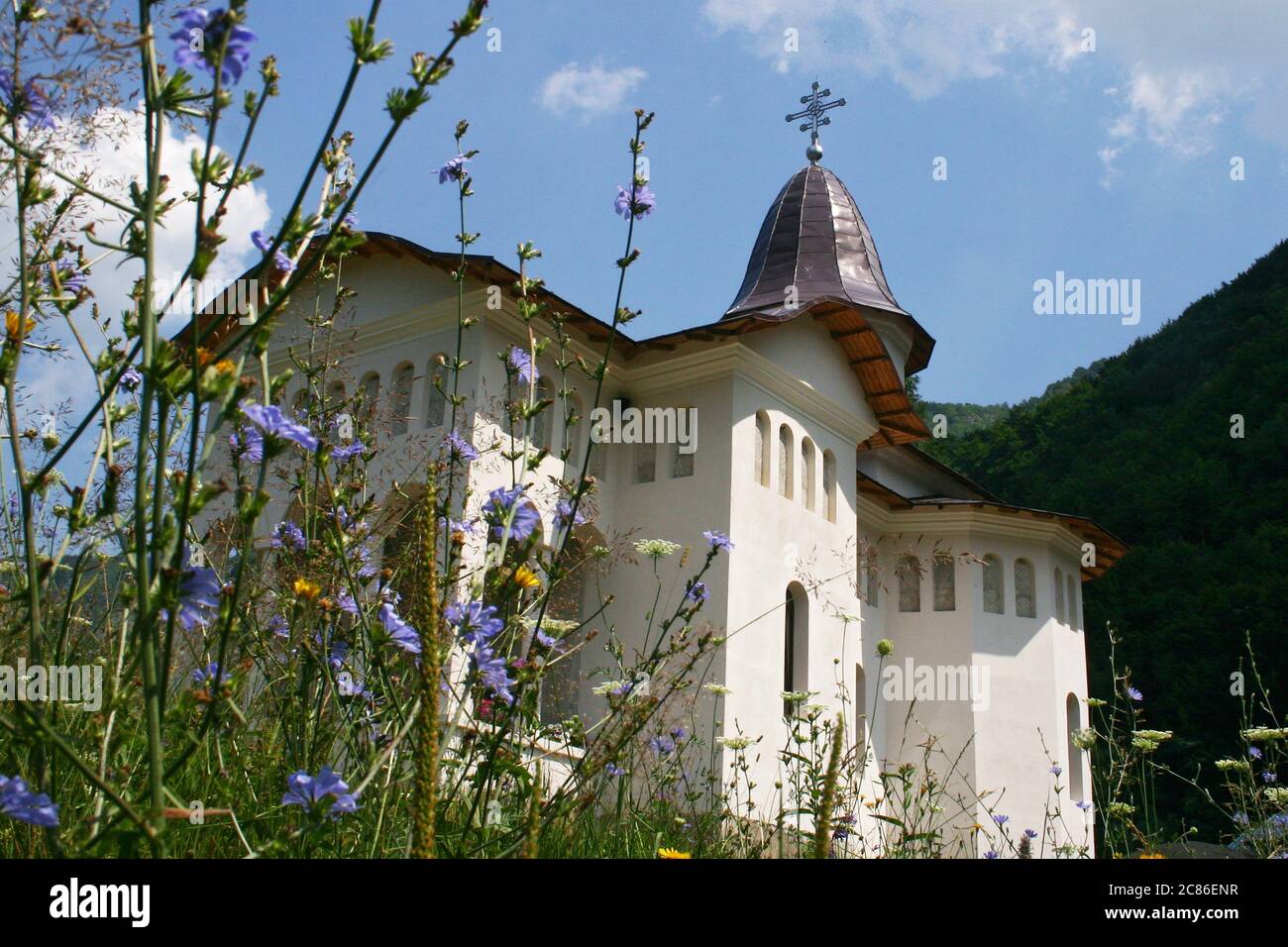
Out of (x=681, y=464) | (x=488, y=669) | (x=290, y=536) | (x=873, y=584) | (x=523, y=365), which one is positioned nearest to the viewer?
(x=488, y=669)

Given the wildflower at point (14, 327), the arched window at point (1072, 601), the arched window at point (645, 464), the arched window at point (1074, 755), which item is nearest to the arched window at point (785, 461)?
the arched window at point (645, 464)

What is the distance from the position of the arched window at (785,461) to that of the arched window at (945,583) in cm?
534

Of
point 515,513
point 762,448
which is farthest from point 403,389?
point 515,513

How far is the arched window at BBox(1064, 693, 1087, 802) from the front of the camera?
2017 centimetres

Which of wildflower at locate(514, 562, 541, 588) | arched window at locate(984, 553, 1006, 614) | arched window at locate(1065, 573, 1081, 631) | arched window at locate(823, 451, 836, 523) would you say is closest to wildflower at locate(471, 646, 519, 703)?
wildflower at locate(514, 562, 541, 588)

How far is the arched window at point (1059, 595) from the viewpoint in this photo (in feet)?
68.7

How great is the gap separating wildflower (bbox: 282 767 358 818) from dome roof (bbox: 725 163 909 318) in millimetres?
21374

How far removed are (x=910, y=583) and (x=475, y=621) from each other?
18.5 metres

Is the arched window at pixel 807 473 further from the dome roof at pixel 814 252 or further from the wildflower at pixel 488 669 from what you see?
the wildflower at pixel 488 669

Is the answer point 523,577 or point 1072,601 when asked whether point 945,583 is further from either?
point 523,577

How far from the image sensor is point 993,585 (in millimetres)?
20219

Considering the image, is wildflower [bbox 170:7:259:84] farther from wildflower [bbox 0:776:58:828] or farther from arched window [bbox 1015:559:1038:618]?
arched window [bbox 1015:559:1038:618]
